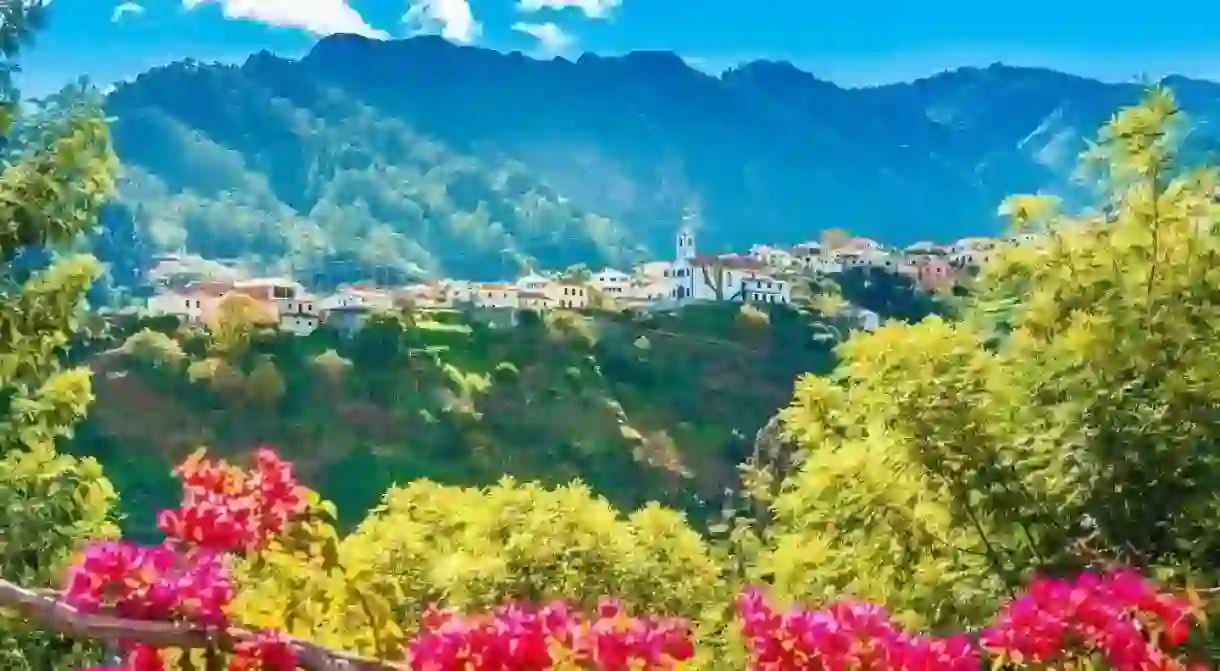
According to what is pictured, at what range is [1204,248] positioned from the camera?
83.6 inches

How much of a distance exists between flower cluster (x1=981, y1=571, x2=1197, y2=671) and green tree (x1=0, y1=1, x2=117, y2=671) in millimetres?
2603

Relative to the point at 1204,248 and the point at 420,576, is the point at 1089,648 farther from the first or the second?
the point at 420,576

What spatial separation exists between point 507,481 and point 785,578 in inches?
51.5

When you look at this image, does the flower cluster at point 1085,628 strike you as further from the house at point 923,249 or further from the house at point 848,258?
the house at point 848,258

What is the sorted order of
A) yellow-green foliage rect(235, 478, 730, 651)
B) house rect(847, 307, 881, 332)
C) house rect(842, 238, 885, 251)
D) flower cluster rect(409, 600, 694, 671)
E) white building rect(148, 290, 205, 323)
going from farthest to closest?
house rect(842, 238, 885, 251) < white building rect(148, 290, 205, 323) < house rect(847, 307, 881, 332) < yellow-green foliage rect(235, 478, 730, 651) < flower cluster rect(409, 600, 694, 671)

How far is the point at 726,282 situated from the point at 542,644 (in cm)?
1211

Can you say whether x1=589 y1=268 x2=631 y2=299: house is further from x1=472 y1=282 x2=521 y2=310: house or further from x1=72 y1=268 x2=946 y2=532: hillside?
x1=472 y1=282 x2=521 y2=310: house

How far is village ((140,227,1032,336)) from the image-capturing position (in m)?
12.3

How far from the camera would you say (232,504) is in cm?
129

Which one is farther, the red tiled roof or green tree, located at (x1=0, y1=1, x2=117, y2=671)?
the red tiled roof

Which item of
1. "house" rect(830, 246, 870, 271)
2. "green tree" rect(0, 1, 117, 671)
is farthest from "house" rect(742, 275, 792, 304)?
"green tree" rect(0, 1, 117, 671)

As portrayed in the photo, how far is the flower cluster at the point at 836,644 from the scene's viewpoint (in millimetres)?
1134

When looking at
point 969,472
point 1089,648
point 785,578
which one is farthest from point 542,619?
point 785,578

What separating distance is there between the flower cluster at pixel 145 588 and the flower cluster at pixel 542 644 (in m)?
0.18
